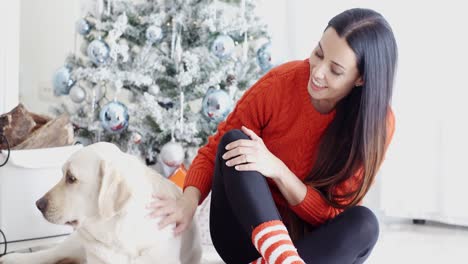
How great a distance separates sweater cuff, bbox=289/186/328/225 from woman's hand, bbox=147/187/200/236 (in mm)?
269

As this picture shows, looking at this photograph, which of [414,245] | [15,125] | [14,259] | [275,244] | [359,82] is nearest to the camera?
[275,244]

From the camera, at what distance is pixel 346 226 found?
146cm

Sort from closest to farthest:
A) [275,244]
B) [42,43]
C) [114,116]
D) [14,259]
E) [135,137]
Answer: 1. [275,244]
2. [14,259]
3. [114,116]
4. [135,137]
5. [42,43]

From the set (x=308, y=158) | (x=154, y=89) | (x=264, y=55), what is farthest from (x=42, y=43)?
(x=308, y=158)

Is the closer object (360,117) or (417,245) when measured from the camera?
(360,117)

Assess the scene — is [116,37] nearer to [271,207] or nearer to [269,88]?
[269,88]

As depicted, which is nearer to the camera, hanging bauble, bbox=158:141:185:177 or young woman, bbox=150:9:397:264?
young woman, bbox=150:9:397:264

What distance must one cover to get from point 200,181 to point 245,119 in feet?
0.69

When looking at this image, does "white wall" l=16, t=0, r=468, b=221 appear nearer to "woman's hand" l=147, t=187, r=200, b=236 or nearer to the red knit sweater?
the red knit sweater

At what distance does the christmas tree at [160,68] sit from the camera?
288 centimetres

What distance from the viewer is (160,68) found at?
9.57 ft

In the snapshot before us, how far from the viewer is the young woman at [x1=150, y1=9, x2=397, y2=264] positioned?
4.62ft

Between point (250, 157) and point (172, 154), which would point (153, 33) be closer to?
point (172, 154)

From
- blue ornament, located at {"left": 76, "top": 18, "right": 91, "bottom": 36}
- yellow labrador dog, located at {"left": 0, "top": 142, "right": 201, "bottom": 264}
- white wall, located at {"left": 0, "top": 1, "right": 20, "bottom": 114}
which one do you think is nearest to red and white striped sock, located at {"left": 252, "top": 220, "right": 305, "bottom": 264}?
yellow labrador dog, located at {"left": 0, "top": 142, "right": 201, "bottom": 264}
